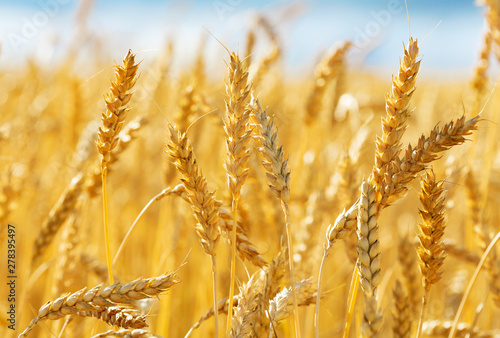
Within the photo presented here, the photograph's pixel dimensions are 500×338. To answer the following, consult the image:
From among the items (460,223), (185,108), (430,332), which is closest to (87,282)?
(185,108)

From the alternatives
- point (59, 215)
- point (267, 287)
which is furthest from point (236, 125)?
point (59, 215)

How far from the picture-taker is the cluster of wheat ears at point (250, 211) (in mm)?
895

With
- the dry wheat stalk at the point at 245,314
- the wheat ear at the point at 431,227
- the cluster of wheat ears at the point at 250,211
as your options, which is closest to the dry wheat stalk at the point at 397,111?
the cluster of wheat ears at the point at 250,211

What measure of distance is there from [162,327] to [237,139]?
1183 millimetres

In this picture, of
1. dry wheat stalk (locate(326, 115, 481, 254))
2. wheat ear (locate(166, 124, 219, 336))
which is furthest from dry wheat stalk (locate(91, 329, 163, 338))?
dry wheat stalk (locate(326, 115, 481, 254))

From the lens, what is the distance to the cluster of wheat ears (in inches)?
35.2

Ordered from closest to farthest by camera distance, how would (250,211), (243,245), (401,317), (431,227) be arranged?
1. (431,227)
2. (243,245)
3. (401,317)
4. (250,211)

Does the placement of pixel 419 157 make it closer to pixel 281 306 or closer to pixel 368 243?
pixel 368 243

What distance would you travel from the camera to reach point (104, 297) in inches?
35.9

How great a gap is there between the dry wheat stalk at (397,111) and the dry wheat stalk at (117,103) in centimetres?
56

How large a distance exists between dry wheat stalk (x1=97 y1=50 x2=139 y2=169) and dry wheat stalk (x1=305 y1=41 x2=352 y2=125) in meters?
1.42

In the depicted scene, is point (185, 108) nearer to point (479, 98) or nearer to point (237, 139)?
point (237, 139)

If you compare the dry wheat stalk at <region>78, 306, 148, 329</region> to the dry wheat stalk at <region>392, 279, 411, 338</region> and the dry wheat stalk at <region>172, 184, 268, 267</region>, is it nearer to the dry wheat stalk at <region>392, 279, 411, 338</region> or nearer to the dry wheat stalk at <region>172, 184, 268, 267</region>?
the dry wheat stalk at <region>172, 184, 268, 267</region>

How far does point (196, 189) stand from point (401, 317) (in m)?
0.71
